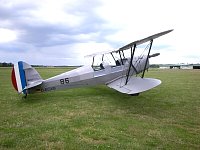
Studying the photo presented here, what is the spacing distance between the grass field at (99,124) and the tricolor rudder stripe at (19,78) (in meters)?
0.66

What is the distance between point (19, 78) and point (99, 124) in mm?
5302

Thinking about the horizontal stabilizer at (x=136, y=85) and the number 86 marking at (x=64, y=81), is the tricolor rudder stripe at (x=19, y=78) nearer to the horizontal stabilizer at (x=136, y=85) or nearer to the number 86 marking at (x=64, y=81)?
the number 86 marking at (x=64, y=81)

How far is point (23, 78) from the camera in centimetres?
1041

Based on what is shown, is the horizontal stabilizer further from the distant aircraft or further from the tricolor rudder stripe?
the tricolor rudder stripe

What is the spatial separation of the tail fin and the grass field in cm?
67

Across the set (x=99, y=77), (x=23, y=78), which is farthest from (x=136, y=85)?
(x=23, y=78)

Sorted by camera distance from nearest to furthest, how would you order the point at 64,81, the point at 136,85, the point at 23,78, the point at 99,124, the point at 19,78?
1. the point at 99,124
2. the point at 136,85
3. the point at 19,78
4. the point at 23,78
5. the point at 64,81

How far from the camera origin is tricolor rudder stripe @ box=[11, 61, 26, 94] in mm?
10203

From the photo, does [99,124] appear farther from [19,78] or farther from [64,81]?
[19,78]

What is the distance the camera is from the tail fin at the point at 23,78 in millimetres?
10227

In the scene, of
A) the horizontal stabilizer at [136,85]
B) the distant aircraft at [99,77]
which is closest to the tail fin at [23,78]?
the distant aircraft at [99,77]

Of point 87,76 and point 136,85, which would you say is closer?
point 136,85

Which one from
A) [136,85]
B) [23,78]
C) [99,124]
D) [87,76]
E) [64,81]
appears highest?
[23,78]

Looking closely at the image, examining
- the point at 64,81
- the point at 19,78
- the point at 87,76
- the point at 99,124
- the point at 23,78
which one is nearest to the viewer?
the point at 99,124
